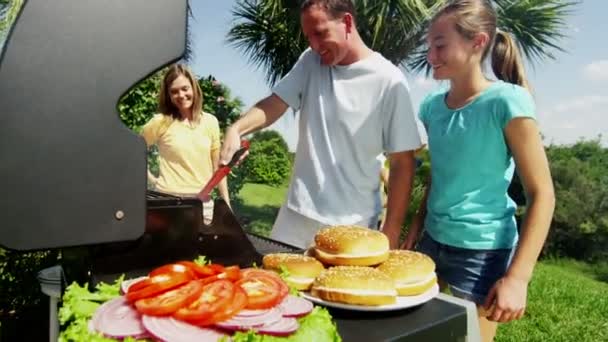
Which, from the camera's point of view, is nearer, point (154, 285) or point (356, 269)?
point (154, 285)

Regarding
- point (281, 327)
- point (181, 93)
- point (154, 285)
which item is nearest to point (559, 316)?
point (181, 93)

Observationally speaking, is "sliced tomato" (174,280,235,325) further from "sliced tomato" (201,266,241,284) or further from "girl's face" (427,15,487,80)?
"girl's face" (427,15,487,80)

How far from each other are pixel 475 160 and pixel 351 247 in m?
0.67

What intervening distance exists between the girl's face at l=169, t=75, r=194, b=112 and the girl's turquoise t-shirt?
106 inches

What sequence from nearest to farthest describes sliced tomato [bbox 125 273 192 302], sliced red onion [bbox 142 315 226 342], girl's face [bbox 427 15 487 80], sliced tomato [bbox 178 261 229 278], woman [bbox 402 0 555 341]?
sliced red onion [bbox 142 315 226 342]
sliced tomato [bbox 125 273 192 302]
sliced tomato [bbox 178 261 229 278]
woman [bbox 402 0 555 341]
girl's face [bbox 427 15 487 80]

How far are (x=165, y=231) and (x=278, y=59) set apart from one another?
10.7 metres

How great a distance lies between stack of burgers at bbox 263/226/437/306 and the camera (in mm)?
1250

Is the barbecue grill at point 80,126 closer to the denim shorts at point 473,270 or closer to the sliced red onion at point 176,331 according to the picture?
the sliced red onion at point 176,331

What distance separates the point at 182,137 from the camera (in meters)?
4.05

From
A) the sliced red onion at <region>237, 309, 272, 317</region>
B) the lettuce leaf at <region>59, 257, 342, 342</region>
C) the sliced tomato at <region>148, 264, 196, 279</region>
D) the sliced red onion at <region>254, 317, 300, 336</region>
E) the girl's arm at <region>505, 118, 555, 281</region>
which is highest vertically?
the girl's arm at <region>505, 118, 555, 281</region>

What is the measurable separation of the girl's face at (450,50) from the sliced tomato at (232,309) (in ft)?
3.90

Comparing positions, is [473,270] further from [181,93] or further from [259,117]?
[181,93]

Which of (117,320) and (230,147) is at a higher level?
(230,147)

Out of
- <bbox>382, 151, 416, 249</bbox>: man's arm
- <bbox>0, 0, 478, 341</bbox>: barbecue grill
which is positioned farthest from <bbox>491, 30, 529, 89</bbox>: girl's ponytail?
<bbox>0, 0, 478, 341</bbox>: barbecue grill
